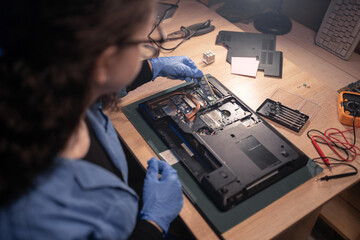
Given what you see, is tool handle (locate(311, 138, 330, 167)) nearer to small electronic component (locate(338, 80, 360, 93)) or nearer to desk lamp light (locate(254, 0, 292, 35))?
small electronic component (locate(338, 80, 360, 93))

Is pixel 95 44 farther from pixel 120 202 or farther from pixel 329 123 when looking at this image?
pixel 329 123

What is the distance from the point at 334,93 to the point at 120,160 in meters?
0.97

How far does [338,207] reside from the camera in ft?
4.71

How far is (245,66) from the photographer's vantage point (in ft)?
4.62

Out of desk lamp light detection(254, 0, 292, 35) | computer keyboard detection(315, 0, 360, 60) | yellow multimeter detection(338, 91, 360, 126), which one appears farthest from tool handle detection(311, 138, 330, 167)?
desk lamp light detection(254, 0, 292, 35)

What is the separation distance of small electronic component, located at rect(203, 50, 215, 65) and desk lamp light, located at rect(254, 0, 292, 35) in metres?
0.46

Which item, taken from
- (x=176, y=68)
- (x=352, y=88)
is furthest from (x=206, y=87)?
(x=352, y=88)

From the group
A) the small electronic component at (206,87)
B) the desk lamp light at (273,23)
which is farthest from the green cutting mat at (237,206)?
the desk lamp light at (273,23)

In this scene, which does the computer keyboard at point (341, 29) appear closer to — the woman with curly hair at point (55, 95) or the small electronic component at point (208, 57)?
the small electronic component at point (208, 57)


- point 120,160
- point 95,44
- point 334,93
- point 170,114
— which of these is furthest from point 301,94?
point 95,44

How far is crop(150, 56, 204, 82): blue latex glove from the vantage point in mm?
1274

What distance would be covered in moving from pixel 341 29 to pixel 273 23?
1.17ft

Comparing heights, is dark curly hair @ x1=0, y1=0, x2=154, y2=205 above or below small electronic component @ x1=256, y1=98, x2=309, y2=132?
above

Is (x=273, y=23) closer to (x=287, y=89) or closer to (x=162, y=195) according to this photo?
(x=287, y=89)
